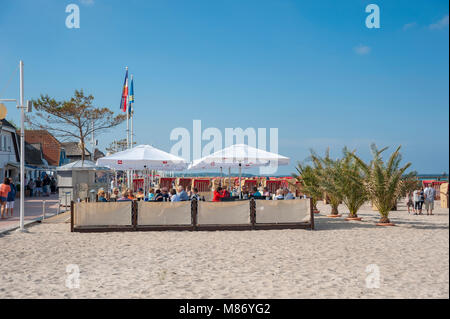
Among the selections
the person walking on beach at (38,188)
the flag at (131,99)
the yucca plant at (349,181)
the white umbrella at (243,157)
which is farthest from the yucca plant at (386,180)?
the person walking on beach at (38,188)

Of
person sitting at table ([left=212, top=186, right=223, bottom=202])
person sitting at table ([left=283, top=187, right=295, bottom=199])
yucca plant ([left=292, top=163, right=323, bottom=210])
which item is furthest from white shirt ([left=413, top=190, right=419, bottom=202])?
person sitting at table ([left=212, top=186, right=223, bottom=202])

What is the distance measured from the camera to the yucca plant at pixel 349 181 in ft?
48.4

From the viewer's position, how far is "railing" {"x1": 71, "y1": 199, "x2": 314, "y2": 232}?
12.3m

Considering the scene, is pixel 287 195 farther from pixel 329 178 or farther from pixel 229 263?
pixel 229 263

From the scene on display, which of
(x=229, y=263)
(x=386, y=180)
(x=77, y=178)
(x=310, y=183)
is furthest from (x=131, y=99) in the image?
(x=229, y=263)

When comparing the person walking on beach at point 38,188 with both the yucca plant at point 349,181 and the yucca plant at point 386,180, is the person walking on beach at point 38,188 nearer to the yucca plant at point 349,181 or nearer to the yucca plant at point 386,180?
the yucca plant at point 349,181

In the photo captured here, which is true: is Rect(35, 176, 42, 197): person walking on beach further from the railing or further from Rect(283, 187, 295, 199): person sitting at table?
Rect(283, 187, 295, 199): person sitting at table

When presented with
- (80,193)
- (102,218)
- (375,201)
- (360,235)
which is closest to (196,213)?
(102,218)

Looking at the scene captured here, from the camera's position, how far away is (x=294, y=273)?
6.81 meters

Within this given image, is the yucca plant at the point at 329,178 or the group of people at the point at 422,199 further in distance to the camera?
the group of people at the point at 422,199

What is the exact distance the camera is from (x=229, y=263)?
768 centimetres

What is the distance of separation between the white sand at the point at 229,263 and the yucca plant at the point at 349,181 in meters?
3.03
